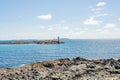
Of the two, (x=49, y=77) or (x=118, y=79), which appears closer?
(x=118, y=79)

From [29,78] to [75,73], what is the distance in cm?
623

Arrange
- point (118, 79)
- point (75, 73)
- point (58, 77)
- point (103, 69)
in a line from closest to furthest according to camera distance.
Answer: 1. point (118, 79)
2. point (58, 77)
3. point (75, 73)
4. point (103, 69)

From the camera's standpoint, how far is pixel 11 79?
30484 millimetres

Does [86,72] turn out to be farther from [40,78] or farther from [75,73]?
[40,78]

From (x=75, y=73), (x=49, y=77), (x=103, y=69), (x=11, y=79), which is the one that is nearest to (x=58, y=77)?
(x=49, y=77)

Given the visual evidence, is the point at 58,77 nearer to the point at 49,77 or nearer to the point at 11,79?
the point at 49,77

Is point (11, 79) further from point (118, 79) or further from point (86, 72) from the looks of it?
point (118, 79)

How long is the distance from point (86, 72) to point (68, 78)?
4218 mm

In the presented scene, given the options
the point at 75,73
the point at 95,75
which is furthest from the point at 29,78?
the point at 95,75

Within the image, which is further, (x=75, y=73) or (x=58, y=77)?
(x=75, y=73)

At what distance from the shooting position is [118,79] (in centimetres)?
2812

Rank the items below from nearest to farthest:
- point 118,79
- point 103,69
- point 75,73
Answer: point 118,79 < point 75,73 < point 103,69

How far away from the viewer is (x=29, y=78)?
3067cm

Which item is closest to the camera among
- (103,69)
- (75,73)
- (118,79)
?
(118,79)
